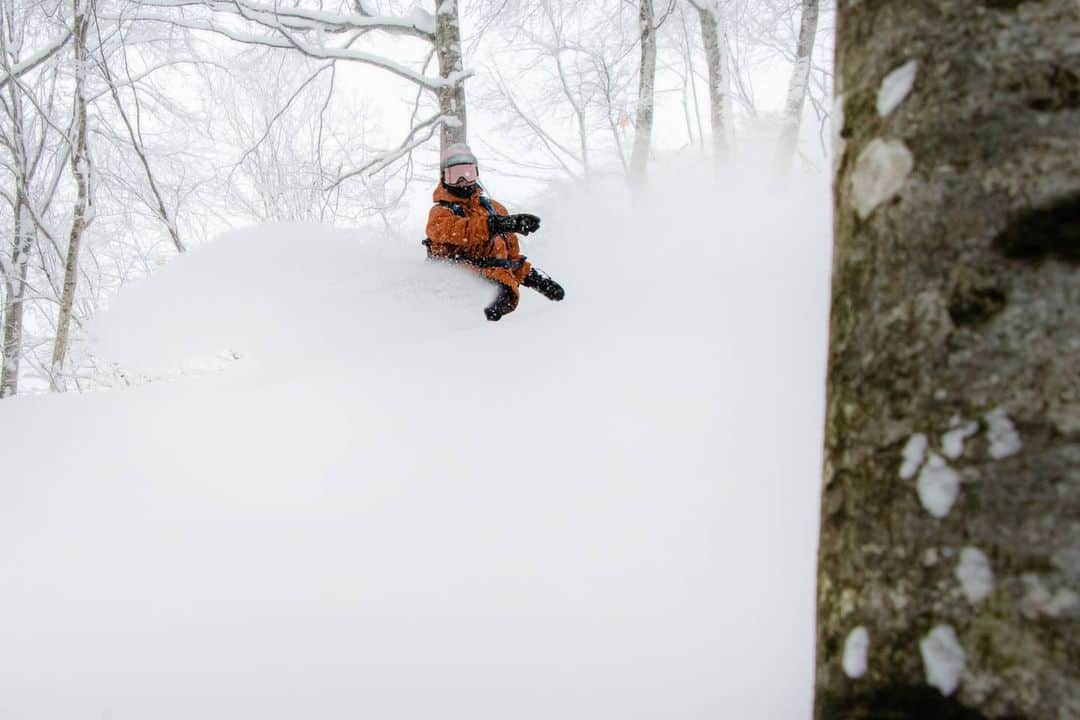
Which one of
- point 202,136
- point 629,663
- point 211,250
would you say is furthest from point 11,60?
point 629,663

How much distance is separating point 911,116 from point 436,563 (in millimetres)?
1471

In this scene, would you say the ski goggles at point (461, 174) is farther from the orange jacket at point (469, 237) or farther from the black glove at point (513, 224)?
the black glove at point (513, 224)

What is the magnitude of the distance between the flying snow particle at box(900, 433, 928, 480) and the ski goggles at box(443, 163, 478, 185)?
13.2 feet

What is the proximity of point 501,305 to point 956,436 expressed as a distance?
12.1 feet

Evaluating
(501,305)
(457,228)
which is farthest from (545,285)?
(457,228)

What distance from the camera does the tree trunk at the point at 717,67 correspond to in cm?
743

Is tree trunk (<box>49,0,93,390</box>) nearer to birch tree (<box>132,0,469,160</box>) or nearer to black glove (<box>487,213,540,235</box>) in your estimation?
birch tree (<box>132,0,469,160</box>)

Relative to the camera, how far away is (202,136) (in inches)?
354

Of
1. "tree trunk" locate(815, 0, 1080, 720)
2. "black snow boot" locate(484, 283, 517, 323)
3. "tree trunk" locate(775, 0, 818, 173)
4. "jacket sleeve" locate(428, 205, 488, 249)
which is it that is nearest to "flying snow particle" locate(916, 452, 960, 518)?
"tree trunk" locate(815, 0, 1080, 720)

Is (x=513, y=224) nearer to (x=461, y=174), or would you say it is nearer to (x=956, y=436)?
(x=461, y=174)

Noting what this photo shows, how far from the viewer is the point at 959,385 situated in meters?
0.50

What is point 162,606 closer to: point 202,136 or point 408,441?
point 408,441

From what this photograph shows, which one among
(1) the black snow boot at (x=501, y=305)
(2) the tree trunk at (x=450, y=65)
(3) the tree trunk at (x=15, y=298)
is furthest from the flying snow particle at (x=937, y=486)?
(3) the tree trunk at (x=15, y=298)

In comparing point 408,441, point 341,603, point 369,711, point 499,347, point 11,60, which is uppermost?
point 11,60
